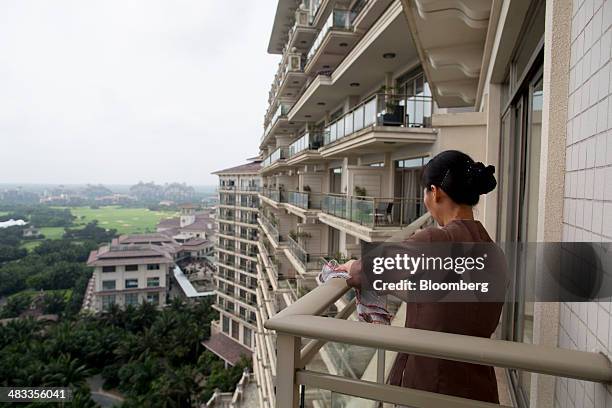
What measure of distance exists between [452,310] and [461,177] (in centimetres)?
49

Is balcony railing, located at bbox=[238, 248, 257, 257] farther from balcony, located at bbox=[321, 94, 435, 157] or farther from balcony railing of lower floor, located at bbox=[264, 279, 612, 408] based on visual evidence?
balcony railing of lower floor, located at bbox=[264, 279, 612, 408]

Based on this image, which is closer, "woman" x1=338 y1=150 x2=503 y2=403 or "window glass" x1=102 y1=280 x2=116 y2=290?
"woman" x1=338 y1=150 x2=503 y2=403

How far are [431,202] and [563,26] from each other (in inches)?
32.3

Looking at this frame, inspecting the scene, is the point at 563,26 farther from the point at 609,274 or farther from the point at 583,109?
the point at 609,274

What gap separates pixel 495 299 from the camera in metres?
1.33

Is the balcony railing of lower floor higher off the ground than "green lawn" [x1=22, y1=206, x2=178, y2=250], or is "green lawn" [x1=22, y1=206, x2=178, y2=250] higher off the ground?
the balcony railing of lower floor

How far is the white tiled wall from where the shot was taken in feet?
3.60

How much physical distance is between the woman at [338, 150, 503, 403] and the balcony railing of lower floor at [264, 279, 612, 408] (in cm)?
15

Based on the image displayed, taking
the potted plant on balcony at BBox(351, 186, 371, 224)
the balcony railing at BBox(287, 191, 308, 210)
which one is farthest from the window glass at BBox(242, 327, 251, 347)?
the potted plant on balcony at BBox(351, 186, 371, 224)

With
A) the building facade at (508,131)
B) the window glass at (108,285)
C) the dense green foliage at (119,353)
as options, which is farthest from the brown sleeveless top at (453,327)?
the window glass at (108,285)

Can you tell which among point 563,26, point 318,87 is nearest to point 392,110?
point 318,87

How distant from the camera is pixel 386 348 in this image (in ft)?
3.49

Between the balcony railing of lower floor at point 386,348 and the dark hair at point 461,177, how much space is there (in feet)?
1.77

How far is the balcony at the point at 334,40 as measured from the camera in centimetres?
1280
